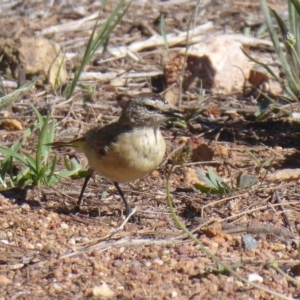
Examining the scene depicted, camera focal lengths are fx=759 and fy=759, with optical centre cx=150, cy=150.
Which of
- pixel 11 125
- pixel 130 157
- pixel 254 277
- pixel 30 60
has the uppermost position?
pixel 130 157

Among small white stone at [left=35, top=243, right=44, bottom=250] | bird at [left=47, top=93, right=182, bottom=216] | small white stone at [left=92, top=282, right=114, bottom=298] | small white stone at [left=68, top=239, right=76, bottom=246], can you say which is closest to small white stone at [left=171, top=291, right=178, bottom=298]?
small white stone at [left=92, top=282, right=114, bottom=298]

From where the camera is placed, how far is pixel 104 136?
21.1ft

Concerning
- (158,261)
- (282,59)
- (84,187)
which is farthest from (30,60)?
(158,261)

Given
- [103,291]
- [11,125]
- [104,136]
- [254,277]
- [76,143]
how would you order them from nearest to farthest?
[103,291] → [254,277] → [104,136] → [76,143] → [11,125]

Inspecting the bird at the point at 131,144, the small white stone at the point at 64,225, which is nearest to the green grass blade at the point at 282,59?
the bird at the point at 131,144

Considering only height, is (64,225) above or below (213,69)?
above

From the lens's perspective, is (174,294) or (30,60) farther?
(30,60)

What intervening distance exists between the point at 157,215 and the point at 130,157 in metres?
0.54

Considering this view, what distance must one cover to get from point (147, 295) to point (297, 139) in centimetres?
382

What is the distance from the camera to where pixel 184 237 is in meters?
5.78

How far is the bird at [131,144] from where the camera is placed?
6180mm

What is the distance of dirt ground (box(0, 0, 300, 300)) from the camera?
16.6ft

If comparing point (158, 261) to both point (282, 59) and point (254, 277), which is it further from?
point (282, 59)

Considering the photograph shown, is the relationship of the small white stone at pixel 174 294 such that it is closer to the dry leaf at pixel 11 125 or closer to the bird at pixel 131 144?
the bird at pixel 131 144
